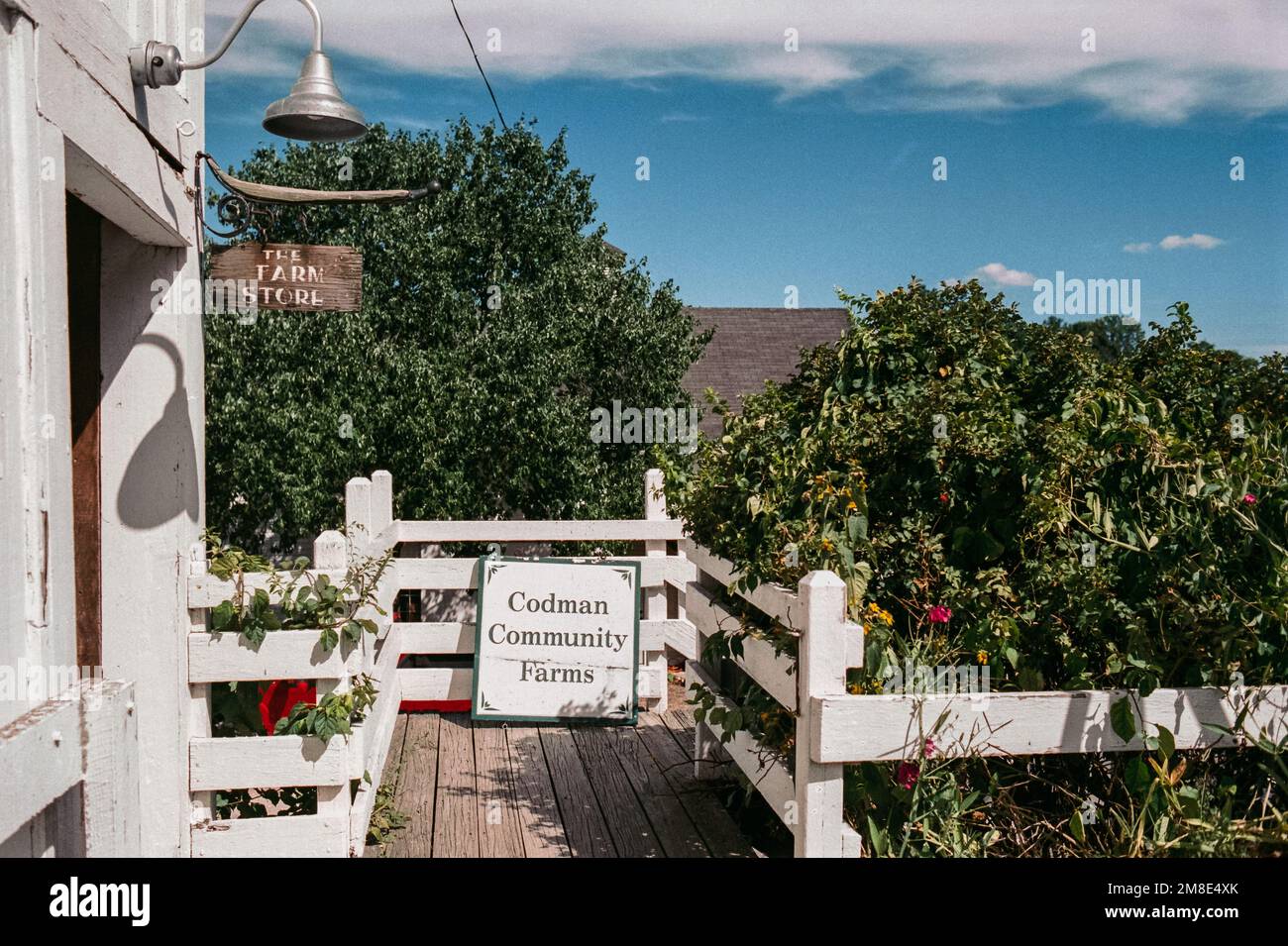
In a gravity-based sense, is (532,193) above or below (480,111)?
below

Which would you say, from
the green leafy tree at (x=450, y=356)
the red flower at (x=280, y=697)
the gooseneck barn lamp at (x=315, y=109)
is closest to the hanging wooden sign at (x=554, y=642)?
the red flower at (x=280, y=697)

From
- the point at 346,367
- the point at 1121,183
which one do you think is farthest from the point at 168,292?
the point at 1121,183

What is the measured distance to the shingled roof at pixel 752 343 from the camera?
58.4 feet

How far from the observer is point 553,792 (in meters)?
4.75

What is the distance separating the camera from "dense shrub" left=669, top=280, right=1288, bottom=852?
8.23 feet

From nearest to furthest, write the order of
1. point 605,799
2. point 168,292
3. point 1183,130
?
point 168,292, point 1183,130, point 605,799

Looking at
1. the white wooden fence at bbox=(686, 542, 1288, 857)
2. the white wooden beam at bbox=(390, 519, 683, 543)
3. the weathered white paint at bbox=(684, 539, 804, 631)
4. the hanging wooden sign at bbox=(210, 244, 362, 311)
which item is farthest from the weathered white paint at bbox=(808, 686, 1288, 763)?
the white wooden beam at bbox=(390, 519, 683, 543)

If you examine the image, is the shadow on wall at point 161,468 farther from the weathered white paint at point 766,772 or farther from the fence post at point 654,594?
the fence post at point 654,594

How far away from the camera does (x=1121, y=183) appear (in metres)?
5.95

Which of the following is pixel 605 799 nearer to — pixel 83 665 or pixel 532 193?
pixel 83 665

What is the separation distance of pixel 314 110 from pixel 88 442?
1337 mm

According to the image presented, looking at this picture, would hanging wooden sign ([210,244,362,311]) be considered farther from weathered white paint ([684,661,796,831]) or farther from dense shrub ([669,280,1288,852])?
weathered white paint ([684,661,796,831])

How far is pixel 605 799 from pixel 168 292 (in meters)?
2.81

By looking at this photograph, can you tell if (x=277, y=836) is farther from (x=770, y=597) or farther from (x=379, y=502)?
(x=379, y=502)
